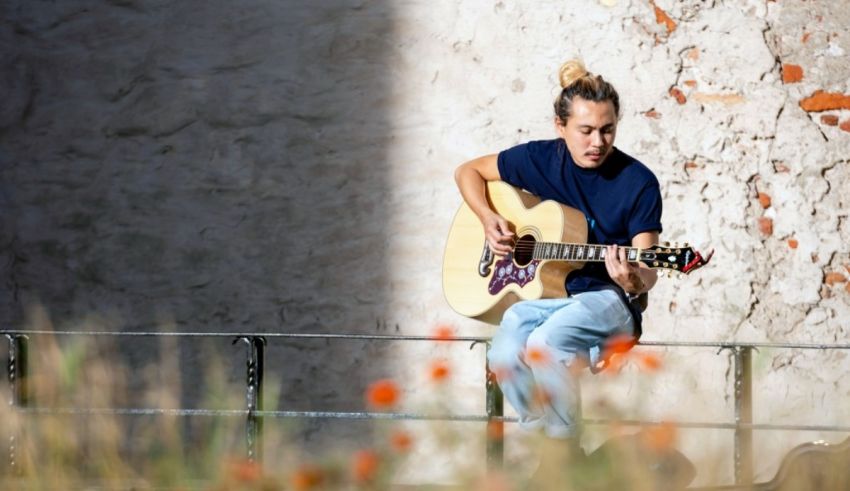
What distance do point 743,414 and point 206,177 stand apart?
233cm

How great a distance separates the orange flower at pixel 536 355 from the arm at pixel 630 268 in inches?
10.0

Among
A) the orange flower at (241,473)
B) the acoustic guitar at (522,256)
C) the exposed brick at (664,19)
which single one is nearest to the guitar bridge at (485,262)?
the acoustic guitar at (522,256)

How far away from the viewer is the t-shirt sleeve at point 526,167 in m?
4.02

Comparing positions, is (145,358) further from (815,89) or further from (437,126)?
(815,89)

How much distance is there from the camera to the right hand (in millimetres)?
4082

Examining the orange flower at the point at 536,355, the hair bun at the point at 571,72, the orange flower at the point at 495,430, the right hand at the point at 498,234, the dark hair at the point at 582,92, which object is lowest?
the orange flower at the point at 495,430

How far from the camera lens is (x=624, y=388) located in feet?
18.8

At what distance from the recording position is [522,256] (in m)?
4.06

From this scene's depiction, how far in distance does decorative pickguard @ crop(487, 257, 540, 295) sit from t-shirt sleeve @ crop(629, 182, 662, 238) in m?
0.33

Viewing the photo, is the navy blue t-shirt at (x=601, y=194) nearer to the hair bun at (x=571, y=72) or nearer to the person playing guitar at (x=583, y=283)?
the person playing guitar at (x=583, y=283)

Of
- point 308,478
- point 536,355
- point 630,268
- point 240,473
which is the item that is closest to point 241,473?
point 240,473

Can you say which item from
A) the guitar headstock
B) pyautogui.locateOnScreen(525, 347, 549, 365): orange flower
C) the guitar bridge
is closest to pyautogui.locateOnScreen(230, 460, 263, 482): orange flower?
pyautogui.locateOnScreen(525, 347, 549, 365): orange flower

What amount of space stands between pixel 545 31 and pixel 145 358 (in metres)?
2.00

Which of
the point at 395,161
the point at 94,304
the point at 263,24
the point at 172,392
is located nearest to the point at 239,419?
the point at 172,392
